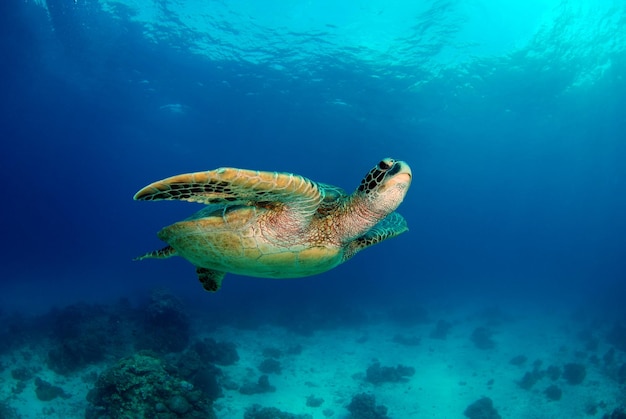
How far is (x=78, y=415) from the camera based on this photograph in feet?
27.6

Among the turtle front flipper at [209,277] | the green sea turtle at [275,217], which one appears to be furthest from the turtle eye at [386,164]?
the turtle front flipper at [209,277]

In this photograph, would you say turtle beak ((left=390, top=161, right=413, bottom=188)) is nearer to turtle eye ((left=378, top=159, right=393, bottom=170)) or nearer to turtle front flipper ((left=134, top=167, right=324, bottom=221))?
turtle eye ((left=378, top=159, right=393, bottom=170))

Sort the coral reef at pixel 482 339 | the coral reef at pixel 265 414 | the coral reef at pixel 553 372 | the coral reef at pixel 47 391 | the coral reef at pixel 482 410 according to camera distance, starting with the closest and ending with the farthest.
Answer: the coral reef at pixel 265 414, the coral reef at pixel 47 391, the coral reef at pixel 482 410, the coral reef at pixel 553 372, the coral reef at pixel 482 339

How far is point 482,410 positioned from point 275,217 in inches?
417

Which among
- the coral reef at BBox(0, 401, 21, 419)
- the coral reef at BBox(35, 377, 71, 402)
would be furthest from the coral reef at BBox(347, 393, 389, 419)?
the coral reef at BBox(0, 401, 21, 419)

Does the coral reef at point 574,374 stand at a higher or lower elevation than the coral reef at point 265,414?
higher

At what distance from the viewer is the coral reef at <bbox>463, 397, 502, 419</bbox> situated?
33.5 ft

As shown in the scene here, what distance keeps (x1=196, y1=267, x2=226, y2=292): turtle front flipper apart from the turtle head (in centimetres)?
308

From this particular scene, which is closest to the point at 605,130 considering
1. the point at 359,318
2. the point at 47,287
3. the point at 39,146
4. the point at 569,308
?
the point at 569,308

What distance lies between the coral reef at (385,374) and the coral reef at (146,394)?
7.27m

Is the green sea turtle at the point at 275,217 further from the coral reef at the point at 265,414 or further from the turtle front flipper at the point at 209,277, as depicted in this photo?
the coral reef at the point at 265,414

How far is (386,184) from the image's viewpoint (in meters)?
3.09

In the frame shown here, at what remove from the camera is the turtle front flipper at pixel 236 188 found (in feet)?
8.27

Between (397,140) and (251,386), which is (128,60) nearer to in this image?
(251,386)
